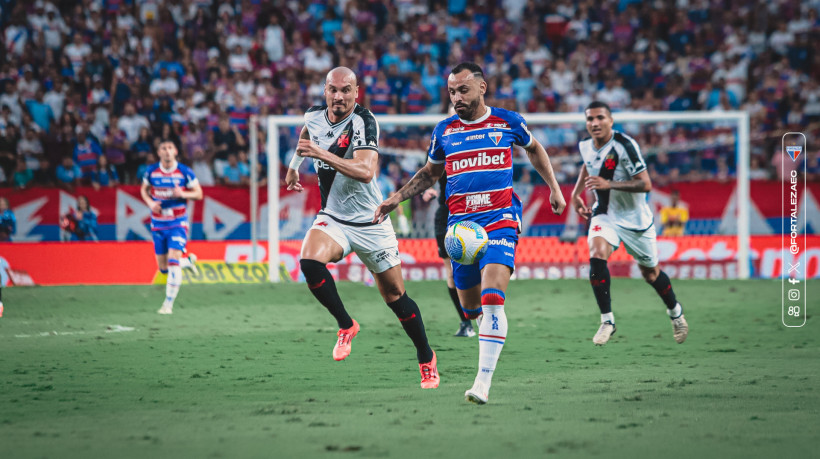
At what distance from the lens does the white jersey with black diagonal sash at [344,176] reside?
7734 mm

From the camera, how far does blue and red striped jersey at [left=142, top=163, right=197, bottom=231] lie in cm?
1393

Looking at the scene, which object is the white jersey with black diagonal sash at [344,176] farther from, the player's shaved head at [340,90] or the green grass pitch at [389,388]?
the green grass pitch at [389,388]

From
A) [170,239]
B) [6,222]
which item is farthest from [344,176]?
[6,222]

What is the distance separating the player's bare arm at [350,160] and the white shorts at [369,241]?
1.73 ft

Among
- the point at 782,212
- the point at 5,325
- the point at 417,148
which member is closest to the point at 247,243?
the point at 417,148

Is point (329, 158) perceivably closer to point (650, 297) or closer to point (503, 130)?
point (503, 130)

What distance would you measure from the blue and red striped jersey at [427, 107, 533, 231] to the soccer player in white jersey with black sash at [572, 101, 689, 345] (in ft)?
10.3

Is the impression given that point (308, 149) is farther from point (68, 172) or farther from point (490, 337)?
point (68, 172)

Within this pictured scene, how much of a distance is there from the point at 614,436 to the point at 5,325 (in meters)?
9.19

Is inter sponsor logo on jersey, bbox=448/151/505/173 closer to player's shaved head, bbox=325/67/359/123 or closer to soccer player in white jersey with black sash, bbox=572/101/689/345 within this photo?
player's shaved head, bbox=325/67/359/123

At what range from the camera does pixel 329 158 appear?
6988 mm

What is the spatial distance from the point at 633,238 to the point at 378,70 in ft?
44.0

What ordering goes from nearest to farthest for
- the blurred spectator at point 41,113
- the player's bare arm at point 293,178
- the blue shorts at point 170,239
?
the player's bare arm at point 293,178, the blue shorts at point 170,239, the blurred spectator at point 41,113

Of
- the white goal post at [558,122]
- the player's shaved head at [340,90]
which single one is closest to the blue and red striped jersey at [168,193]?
the white goal post at [558,122]
